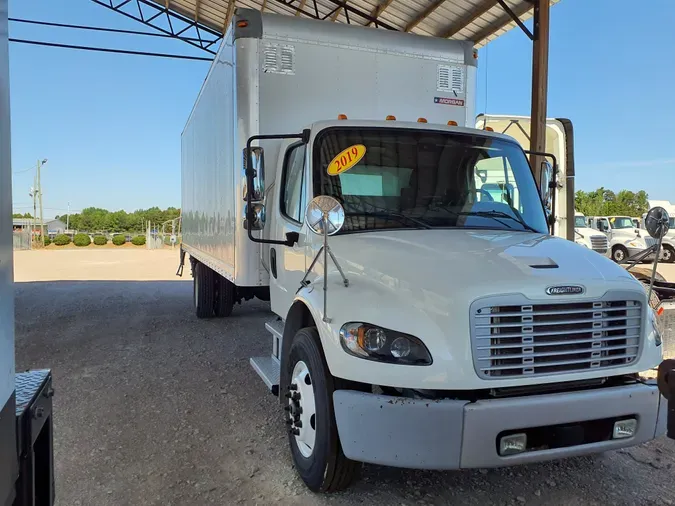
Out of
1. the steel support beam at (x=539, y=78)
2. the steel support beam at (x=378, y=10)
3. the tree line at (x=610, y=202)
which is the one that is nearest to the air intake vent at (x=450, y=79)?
the steel support beam at (x=539, y=78)

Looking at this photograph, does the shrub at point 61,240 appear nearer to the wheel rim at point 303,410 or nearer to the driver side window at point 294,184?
the driver side window at point 294,184

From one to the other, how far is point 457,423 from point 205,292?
6.66m

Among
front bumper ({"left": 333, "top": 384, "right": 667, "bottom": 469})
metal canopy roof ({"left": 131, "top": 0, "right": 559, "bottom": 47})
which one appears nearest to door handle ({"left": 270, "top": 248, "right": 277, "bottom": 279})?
front bumper ({"left": 333, "top": 384, "right": 667, "bottom": 469})

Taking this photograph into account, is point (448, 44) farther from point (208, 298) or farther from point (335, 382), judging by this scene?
point (208, 298)

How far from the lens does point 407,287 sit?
2904 mm

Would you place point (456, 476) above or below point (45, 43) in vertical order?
below

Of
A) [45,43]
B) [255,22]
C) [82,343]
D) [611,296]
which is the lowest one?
[82,343]

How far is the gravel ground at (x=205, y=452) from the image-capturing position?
3277 mm

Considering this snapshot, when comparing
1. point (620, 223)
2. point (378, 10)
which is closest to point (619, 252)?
point (620, 223)

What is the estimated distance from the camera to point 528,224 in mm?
3982

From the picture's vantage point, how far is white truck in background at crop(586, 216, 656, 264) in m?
22.1

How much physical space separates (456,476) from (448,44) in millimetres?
4092

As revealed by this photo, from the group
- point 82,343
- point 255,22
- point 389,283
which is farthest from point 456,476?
point 82,343

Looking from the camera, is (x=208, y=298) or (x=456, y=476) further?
(x=208, y=298)
